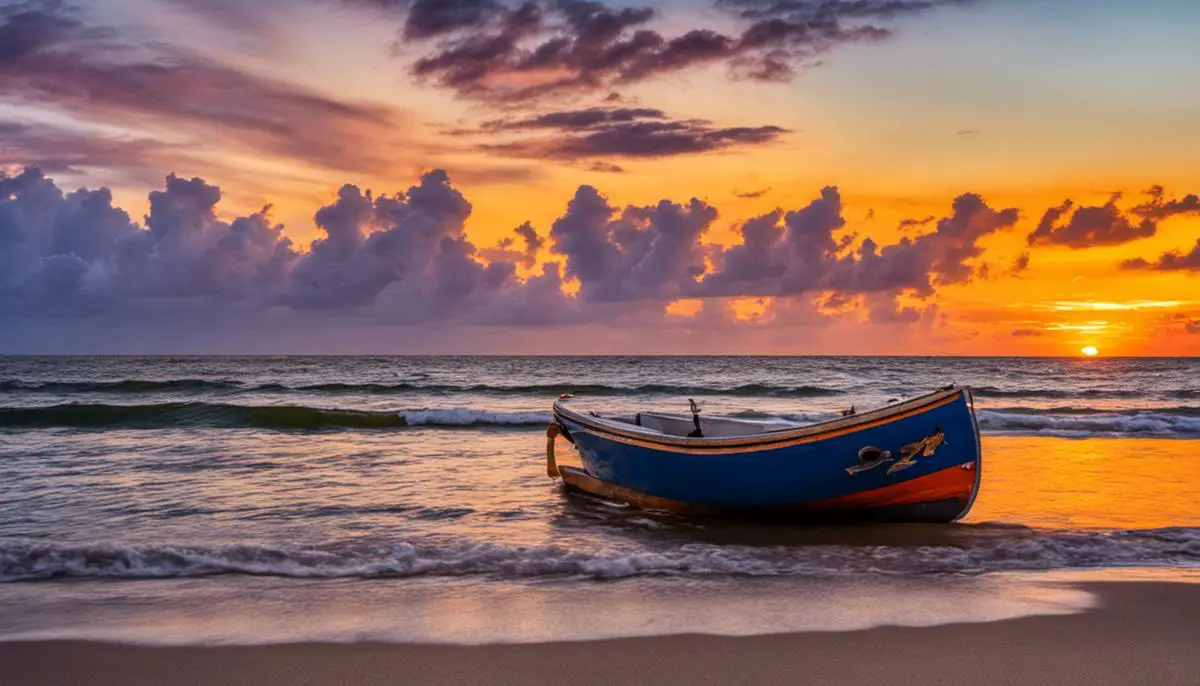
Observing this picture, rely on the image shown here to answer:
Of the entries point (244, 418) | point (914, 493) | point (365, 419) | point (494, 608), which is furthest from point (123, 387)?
point (494, 608)

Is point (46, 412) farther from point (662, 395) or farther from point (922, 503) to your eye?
point (922, 503)

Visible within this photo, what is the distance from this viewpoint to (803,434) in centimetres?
994

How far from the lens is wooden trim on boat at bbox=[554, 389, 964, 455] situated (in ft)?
31.4

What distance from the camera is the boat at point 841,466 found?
9672 mm

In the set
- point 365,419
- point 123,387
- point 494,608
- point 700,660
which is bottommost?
point 123,387

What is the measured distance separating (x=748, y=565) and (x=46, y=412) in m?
29.3

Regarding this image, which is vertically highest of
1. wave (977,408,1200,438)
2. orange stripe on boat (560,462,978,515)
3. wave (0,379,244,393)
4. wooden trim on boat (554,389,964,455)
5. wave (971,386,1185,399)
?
wooden trim on boat (554,389,964,455)

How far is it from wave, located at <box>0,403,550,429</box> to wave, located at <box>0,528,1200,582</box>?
18.6 metres

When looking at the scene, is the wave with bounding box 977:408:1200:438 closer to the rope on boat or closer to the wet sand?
the rope on boat

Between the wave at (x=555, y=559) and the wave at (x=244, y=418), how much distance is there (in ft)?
61.0

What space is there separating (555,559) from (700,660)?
10.5 feet

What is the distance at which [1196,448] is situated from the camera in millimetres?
19797

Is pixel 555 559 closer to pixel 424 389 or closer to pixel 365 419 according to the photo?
pixel 365 419

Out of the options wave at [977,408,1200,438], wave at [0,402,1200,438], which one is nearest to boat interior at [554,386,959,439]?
wave at [0,402,1200,438]
